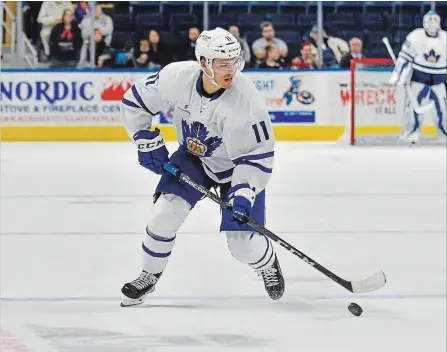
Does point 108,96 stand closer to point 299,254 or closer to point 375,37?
point 375,37

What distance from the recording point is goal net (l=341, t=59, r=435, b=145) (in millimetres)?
9344

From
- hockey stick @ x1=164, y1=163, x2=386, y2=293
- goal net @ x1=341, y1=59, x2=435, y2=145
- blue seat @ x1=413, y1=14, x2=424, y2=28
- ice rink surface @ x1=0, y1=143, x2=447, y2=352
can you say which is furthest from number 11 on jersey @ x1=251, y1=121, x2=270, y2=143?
blue seat @ x1=413, y1=14, x2=424, y2=28

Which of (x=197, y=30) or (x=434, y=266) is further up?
(x=197, y=30)

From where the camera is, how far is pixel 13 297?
322cm

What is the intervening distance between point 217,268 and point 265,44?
6150 millimetres

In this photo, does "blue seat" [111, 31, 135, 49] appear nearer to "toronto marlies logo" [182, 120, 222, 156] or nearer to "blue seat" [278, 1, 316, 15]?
"blue seat" [278, 1, 316, 15]

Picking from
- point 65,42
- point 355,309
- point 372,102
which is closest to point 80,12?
point 65,42

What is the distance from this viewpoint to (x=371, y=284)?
3191 mm

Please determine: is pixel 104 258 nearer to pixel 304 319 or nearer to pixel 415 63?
pixel 304 319

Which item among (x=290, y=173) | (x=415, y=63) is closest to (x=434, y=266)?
(x=290, y=173)

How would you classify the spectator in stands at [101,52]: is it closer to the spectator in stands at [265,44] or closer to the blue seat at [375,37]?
the spectator in stands at [265,44]

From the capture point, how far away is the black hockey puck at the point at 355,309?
A: 9.80ft

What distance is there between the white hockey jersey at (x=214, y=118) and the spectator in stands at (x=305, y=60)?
21.5ft

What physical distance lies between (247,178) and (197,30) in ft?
22.0
